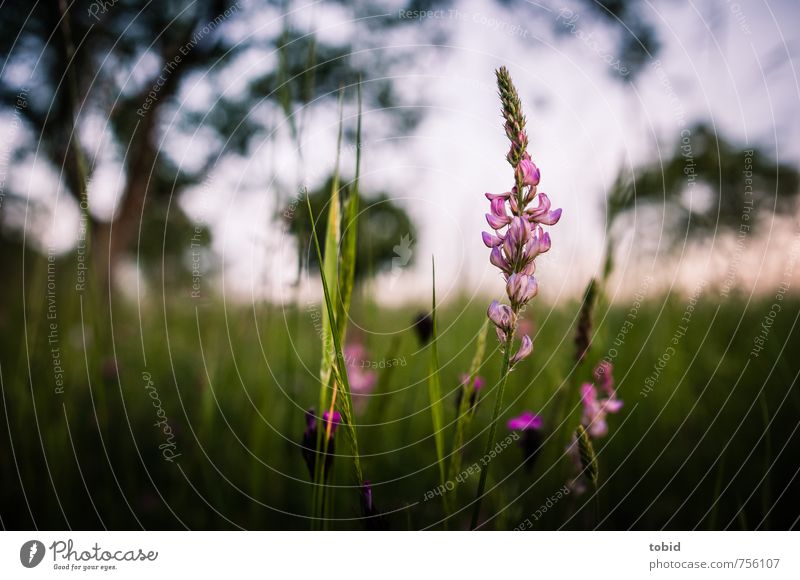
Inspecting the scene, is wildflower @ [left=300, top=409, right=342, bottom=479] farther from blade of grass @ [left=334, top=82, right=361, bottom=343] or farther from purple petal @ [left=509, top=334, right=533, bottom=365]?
purple petal @ [left=509, top=334, right=533, bottom=365]

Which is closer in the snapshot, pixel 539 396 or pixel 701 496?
pixel 701 496

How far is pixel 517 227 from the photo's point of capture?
0.56 metres

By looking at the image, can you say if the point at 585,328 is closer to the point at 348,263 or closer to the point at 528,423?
the point at 528,423

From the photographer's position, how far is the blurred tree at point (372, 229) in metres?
1.00

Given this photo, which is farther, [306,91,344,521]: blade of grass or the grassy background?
the grassy background

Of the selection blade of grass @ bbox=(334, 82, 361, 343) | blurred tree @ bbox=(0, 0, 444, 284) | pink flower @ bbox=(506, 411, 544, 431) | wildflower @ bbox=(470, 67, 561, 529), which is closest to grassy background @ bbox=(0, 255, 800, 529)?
pink flower @ bbox=(506, 411, 544, 431)

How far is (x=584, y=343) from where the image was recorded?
0.85 metres

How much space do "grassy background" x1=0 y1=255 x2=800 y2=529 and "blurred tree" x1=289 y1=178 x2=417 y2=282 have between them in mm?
168

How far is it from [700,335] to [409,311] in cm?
115

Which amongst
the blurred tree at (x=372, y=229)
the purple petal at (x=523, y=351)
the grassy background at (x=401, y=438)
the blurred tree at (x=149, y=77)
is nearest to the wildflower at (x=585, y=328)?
the grassy background at (x=401, y=438)

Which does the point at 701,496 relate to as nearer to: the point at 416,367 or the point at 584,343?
the point at 584,343

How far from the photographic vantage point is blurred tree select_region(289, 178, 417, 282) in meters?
1.00
